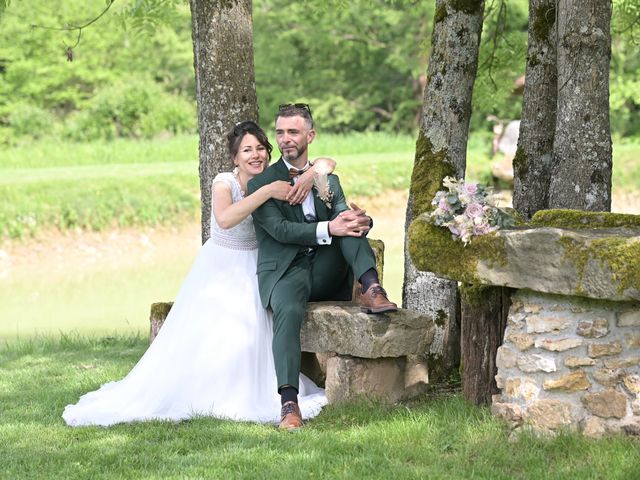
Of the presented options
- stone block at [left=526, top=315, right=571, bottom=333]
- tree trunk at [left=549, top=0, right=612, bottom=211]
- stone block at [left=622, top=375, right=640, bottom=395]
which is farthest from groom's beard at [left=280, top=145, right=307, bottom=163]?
stone block at [left=622, top=375, right=640, bottom=395]

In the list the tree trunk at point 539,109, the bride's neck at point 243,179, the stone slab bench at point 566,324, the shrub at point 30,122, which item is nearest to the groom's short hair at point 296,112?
the bride's neck at point 243,179

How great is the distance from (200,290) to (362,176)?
1350cm

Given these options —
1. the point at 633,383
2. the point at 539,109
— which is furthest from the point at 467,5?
the point at 633,383

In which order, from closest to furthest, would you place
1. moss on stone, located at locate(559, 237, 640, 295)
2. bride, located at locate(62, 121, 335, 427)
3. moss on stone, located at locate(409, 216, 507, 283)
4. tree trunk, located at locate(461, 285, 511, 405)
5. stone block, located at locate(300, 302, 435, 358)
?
moss on stone, located at locate(559, 237, 640, 295)
moss on stone, located at locate(409, 216, 507, 283)
tree trunk, located at locate(461, 285, 511, 405)
stone block, located at locate(300, 302, 435, 358)
bride, located at locate(62, 121, 335, 427)

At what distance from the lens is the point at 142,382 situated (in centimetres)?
630

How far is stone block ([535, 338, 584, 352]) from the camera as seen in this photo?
482 centimetres

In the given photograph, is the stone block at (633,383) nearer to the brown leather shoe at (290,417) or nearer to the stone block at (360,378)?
the stone block at (360,378)

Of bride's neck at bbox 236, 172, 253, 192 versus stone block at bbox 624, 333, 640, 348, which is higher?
bride's neck at bbox 236, 172, 253, 192

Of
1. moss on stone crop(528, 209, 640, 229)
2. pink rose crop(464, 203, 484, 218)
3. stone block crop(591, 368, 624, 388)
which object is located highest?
pink rose crop(464, 203, 484, 218)

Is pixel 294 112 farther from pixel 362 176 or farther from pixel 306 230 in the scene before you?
pixel 362 176

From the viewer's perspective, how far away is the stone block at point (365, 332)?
5.64m

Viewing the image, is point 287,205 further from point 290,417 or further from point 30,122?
point 30,122

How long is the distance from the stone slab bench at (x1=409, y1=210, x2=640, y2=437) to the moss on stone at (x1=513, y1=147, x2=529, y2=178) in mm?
1983

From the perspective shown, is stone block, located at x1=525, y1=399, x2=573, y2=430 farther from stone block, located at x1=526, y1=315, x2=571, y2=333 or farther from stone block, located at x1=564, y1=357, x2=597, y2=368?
stone block, located at x1=526, y1=315, x2=571, y2=333
